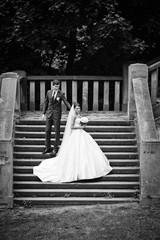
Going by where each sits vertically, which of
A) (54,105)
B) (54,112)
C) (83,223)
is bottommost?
(83,223)

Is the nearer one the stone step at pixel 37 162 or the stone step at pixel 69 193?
the stone step at pixel 69 193

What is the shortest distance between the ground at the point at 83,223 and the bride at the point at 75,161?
0.92m

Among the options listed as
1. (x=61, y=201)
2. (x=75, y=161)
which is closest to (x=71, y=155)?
(x=75, y=161)

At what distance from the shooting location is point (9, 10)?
1370 centimetres

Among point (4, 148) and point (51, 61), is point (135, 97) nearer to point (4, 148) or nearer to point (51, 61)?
point (4, 148)

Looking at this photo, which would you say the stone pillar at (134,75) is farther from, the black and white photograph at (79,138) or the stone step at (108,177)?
the stone step at (108,177)

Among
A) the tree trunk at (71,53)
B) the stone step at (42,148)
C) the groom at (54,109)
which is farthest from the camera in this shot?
the tree trunk at (71,53)

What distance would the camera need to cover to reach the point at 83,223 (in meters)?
7.86

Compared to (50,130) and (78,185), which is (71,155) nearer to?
(78,185)

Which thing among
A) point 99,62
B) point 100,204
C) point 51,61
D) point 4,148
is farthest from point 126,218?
point 51,61

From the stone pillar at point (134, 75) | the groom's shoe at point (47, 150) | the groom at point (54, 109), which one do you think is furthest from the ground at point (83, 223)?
the stone pillar at point (134, 75)

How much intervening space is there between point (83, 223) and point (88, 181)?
183cm

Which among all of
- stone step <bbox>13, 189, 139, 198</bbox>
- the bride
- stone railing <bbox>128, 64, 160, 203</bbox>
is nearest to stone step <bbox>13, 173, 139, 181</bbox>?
the bride

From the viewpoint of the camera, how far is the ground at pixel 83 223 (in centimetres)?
727
